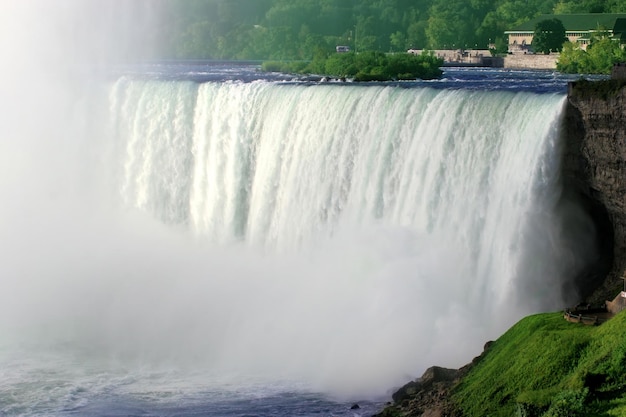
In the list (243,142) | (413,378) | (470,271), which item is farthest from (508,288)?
(243,142)

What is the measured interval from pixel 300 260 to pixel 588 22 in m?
39.1

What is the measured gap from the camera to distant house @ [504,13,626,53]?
6800 centimetres

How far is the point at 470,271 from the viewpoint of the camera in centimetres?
3219

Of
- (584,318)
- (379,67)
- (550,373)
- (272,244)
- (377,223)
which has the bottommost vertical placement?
(550,373)

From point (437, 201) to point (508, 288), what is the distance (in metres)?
3.21

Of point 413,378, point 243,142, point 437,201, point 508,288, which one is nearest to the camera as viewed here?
point 413,378

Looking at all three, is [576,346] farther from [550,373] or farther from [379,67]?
[379,67]

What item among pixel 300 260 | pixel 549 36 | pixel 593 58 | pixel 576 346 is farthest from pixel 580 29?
pixel 576 346

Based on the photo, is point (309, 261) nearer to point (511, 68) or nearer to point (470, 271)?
point (470, 271)

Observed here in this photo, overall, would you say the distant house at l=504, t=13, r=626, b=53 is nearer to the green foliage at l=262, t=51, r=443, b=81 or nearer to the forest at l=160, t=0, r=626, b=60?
the forest at l=160, t=0, r=626, b=60

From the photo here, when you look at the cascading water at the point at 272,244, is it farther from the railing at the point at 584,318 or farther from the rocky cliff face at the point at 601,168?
the railing at the point at 584,318

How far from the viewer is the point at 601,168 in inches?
1180

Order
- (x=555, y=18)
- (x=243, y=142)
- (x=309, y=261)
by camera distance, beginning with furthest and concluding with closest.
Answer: (x=555, y=18) < (x=243, y=142) < (x=309, y=261)

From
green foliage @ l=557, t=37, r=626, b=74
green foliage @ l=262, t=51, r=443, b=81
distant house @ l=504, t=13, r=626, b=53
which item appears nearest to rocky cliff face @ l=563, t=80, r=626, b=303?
green foliage @ l=262, t=51, r=443, b=81
